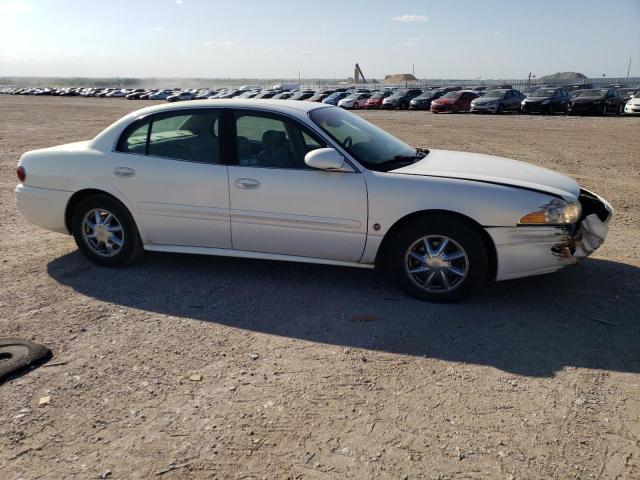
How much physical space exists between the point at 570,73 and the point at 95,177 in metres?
151

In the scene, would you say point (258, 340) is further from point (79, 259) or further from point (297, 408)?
point (79, 259)

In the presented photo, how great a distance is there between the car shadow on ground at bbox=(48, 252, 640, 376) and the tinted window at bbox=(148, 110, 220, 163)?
110 centimetres

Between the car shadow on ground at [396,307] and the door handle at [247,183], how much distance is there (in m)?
0.87

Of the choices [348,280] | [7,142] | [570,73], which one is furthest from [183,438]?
[570,73]

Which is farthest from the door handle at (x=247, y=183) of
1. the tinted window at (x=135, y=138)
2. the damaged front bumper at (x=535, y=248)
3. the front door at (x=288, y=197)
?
the damaged front bumper at (x=535, y=248)

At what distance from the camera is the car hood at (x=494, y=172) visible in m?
4.43

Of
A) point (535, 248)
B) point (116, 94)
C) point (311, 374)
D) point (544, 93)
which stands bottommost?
point (116, 94)

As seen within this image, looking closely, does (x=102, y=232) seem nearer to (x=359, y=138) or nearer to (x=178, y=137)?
(x=178, y=137)

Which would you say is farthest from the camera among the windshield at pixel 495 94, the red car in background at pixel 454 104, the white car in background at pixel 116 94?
the white car in background at pixel 116 94

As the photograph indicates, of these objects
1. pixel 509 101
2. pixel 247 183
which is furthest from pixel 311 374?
pixel 509 101

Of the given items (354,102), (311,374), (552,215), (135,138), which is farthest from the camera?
(354,102)

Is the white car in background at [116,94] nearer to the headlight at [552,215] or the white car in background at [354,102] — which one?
the white car in background at [354,102]

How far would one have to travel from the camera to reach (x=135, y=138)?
17.1ft

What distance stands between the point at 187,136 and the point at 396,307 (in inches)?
93.8
